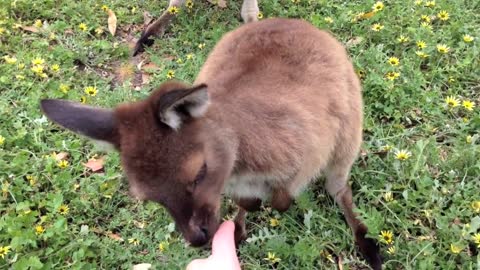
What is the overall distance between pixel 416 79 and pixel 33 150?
256 cm

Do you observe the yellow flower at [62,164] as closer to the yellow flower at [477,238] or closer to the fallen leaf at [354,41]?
the fallen leaf at [354,41]

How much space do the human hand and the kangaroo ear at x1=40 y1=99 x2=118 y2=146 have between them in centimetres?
60

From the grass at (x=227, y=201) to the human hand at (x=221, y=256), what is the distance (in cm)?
64

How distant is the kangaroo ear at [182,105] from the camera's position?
2.21 m

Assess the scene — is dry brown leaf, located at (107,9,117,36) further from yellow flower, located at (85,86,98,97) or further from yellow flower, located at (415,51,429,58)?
yellow flower, located at (415,51,429,58)

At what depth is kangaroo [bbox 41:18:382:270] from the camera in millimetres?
2357

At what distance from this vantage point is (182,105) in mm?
2326

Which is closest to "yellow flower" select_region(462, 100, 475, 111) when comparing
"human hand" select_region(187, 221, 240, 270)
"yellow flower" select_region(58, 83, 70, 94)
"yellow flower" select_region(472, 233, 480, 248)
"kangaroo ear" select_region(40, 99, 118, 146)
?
"yellow flower" select_region(472, 233, 480, 248)

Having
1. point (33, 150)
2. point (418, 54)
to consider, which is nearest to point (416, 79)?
point (418, 54)

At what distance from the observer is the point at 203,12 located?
4.93 metres

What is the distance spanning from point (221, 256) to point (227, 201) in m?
1.10

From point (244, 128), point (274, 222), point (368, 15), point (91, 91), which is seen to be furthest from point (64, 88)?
point (368, 15)

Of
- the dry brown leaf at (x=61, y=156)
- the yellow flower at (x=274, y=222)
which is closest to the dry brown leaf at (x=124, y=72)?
the dry brown leaf at (x=61, y=156)

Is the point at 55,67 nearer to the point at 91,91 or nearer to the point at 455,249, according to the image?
the point at 91,91
